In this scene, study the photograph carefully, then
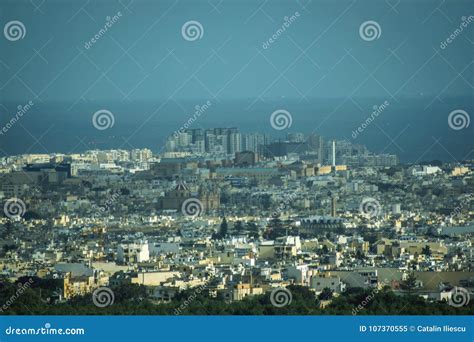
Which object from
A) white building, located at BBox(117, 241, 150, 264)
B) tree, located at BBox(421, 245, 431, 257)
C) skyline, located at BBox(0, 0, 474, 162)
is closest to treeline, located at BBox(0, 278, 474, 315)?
white building, located at BBox(117, 241, 150, 264)

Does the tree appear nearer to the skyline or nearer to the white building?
the white building

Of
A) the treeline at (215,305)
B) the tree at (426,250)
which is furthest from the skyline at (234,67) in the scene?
the treeline at (215,305)

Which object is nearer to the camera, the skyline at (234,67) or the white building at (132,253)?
the white building at (132,253)

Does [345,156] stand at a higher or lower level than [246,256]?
higher

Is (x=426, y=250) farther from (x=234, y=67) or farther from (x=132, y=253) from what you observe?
(x=234, y=67)

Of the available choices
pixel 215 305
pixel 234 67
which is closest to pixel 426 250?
pixel 234 67

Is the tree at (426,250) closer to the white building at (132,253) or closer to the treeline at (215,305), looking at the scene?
the white building at (132,253)
